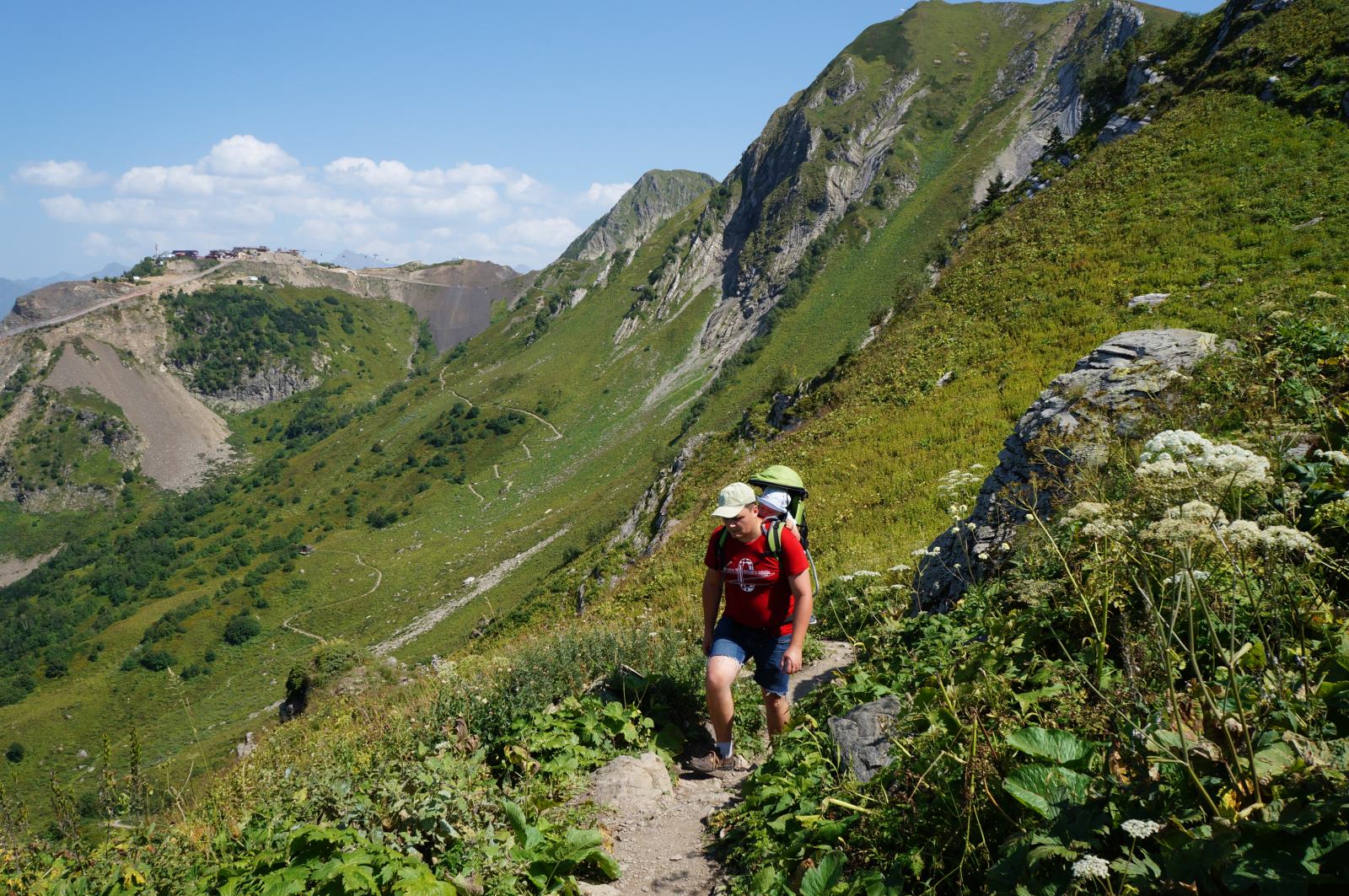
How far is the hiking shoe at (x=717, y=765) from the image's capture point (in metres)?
6.15

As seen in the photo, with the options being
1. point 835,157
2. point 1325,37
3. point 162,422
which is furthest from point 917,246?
point 162,422

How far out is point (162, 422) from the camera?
16875cm

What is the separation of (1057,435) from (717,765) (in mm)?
5244

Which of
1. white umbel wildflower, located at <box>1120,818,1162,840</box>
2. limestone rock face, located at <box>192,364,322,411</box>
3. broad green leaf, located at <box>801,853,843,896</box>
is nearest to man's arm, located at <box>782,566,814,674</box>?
broad green leaf, located at <box>801,853,843,896</box>

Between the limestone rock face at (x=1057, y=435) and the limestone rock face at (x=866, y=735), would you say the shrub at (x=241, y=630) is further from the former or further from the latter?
the limestone rock face at (x=866, y=735)

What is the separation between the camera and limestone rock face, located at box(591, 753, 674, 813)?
548 centimetres

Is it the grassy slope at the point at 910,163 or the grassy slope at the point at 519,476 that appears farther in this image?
the grassy slope at the point at 910,163

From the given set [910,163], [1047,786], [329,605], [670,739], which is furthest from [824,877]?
[910,163]

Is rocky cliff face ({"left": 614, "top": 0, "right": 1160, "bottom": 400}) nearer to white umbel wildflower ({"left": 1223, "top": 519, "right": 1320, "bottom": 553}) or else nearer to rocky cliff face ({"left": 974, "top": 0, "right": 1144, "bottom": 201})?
rocky cliff face ({"left": 974, "top": 0, "right": 1144, "bottom": 201})

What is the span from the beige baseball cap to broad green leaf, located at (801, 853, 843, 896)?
2.54 m

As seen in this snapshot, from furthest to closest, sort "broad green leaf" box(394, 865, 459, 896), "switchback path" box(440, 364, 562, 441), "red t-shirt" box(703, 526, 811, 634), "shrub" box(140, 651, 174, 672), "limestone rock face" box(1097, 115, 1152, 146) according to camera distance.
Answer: "switchback path" box(440, 364, 562, 441) < "shrub" box(140, 651, 174, 672) < "limestone rock face" box(1097, 115, 1152, 146) < "red t-shirt" box(703, 526, 811, 634) < "broad green leaf" box(394, 865, 459, 896)

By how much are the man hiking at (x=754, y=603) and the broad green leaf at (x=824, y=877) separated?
83.8 inches

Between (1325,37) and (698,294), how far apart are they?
9124cm

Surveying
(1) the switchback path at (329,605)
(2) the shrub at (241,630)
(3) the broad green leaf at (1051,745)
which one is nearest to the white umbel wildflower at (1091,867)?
(3) the broad green leaf at (1051,745)
